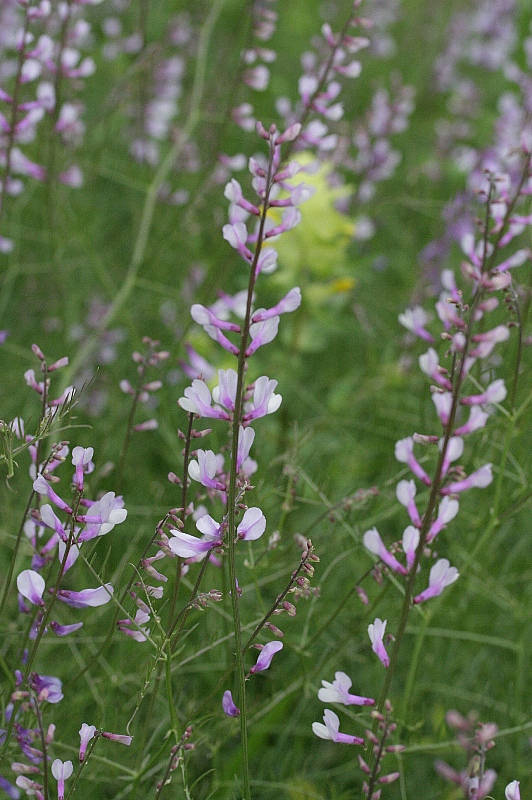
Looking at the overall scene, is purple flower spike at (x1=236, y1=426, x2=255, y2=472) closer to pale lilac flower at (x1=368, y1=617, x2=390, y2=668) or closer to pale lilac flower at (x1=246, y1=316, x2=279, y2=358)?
pale lilac flower at (x1=246, y1=316, x2=279, y2=358)

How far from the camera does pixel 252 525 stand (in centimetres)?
91

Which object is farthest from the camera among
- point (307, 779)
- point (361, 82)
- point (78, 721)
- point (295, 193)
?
point (361, 82)

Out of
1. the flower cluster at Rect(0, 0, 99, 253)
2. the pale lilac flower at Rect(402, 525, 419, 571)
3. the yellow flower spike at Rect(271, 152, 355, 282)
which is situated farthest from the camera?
the yellow flower spike at Rect(271, 152, 355, 282)

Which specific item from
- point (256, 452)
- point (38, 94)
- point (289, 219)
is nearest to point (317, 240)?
point (38, 94)

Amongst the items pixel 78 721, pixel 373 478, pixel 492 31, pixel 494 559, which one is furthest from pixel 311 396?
pixel 492 31

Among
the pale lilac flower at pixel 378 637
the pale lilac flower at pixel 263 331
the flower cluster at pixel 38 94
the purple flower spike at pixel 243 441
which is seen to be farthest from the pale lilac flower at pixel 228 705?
the flower cluster at pixel 38 94

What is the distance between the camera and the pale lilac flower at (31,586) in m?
0.99

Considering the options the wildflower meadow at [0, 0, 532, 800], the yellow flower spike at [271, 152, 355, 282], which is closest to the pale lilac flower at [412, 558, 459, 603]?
the wildflower meadow at [0, 0, 532, 800]

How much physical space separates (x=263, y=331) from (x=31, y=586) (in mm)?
371

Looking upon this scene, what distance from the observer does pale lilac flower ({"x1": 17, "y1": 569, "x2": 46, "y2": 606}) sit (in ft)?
3.25

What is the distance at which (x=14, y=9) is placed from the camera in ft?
10.9

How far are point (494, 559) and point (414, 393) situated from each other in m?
0.51

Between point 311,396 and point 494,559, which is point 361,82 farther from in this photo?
point 494,559

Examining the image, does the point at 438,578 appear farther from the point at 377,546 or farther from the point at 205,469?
the point at 205,469
